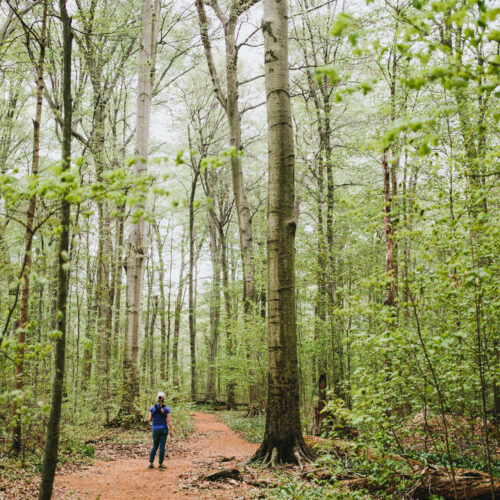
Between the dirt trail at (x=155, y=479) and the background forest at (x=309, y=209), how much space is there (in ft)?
3.80

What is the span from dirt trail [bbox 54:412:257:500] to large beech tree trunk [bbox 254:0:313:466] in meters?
0.98

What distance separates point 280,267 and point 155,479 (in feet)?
13.2

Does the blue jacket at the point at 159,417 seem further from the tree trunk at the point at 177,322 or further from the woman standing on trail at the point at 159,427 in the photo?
the tree trunk at the point at 177,322

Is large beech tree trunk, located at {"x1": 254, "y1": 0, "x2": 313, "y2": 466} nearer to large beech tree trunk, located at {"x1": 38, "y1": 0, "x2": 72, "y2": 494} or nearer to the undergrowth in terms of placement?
large beech tree trunk, located at {"x1": 38, "y1": 0, "x2": 72, "y2": 494}

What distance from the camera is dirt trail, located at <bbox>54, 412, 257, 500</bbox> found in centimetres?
524

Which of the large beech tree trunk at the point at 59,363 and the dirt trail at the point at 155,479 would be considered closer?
the large beech tree trunk at the point at 59,363

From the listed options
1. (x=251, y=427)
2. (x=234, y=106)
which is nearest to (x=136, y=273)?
(x=251, y=427)

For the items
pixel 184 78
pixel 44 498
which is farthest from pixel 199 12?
pixel 44 498

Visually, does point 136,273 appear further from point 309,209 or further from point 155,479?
point 309,209

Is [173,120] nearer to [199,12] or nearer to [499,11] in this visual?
[199,12]

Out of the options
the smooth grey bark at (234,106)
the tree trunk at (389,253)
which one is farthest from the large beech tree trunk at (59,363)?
the smooth grey bark at (234,106)

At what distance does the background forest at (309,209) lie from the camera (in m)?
2.78

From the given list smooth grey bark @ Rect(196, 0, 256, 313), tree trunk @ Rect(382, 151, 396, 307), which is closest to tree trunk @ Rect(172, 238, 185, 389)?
smooth grey bark @ Rect(196, 0, 256, 313)

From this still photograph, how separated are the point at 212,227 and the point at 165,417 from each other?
56.9 feet
